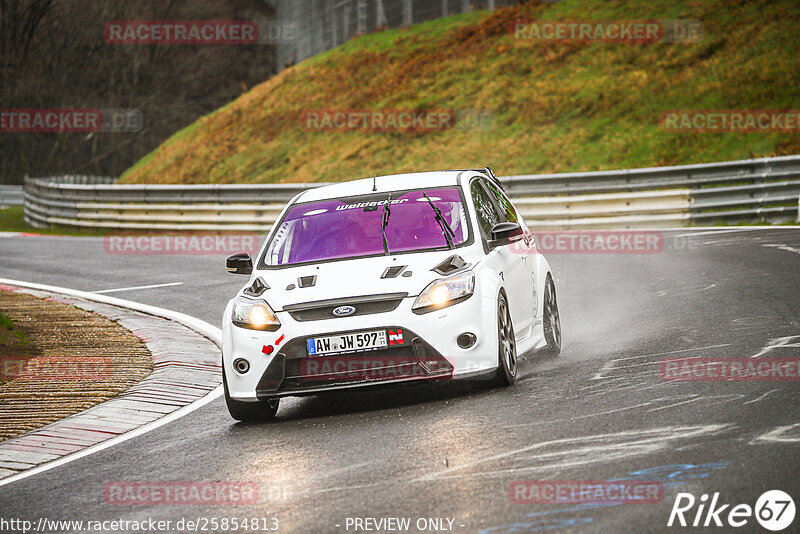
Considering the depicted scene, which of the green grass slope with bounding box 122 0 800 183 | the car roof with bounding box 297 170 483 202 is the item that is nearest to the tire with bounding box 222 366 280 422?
the car roof with bounding box 297 170 483 202

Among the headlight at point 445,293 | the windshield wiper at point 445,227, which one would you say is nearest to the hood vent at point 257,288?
the headlight at point 445,293

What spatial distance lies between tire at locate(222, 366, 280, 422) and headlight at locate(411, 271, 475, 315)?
129 centimetres

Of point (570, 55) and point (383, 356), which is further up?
point (570, 55)

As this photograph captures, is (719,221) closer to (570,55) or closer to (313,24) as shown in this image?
(570,55)

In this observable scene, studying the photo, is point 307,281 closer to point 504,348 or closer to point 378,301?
point 378,301

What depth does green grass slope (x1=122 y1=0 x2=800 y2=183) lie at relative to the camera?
99.1 feet

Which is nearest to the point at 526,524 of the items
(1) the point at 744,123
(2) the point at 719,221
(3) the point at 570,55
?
(2) the point at 719,221

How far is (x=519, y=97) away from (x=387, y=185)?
26855 millimetres

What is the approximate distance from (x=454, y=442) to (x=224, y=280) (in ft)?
35.2

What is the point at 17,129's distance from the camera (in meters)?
59.5

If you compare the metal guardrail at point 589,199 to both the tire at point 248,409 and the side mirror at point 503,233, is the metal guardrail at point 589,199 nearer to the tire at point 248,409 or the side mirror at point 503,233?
the side mirror at point 503,233

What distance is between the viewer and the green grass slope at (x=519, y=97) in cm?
3022

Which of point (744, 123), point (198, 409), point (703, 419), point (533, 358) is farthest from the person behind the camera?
point (744, 123)

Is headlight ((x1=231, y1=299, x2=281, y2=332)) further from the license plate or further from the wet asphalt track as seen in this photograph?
the wet asphalt track
